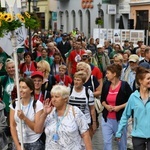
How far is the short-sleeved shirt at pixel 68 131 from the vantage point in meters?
5.38

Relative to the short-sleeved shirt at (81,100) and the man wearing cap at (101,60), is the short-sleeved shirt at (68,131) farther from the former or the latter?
the man wearing cap at (101,60)

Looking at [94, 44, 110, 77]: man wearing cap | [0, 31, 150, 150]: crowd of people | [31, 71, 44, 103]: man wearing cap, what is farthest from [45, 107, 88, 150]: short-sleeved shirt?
[94, 44, 110, 77]: man wearing cap

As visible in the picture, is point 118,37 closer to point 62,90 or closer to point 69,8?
point 62,90

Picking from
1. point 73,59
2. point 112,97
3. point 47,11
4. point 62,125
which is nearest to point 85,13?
point 47,11

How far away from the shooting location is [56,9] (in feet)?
169

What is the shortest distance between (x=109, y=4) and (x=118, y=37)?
15.5m

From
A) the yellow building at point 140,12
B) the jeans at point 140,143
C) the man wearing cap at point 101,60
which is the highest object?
the yellow building at point 140,12

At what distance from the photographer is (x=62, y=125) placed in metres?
5.38

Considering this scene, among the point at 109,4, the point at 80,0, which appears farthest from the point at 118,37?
the point at 80,0

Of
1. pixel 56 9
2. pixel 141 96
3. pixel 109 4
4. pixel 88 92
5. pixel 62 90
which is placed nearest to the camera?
pixel 62 90

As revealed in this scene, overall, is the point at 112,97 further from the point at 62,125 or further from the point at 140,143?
the point at 62,125

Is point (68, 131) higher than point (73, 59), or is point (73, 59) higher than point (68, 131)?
point (68, 131)

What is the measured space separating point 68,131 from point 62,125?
0.10 meters

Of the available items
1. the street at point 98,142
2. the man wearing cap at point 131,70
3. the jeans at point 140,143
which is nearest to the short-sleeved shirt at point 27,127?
the jeans at point 140,143
